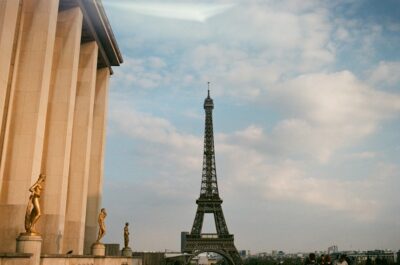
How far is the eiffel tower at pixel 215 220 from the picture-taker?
92062mm

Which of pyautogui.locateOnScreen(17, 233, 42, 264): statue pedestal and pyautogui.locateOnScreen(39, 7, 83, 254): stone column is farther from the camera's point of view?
pyautogui.locateOnScreen(39, 7, 83, 254): stone column

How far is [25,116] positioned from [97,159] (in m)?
Result: 14.3

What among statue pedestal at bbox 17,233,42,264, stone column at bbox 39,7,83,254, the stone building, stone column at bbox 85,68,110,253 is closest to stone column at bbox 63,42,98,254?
the stone building

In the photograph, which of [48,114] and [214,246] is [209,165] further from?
[48,114]

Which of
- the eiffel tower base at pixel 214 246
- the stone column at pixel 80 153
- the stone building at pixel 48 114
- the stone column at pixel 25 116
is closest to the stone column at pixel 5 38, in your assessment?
the stone building at pixel 48 114

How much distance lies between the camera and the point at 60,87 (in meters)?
25.5

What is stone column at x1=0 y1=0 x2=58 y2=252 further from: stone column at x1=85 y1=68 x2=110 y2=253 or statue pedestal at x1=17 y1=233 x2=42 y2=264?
stone column at x1=85 y1=68 x2=110 y2=253

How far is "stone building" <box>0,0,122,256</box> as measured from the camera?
19578 mm

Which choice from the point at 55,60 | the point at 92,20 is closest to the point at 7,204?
the point at 55,60

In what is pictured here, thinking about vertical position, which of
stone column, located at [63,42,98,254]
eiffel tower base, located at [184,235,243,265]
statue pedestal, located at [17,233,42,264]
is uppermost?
stone column, located at [63,42,98,254]

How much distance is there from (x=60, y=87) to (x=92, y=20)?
773 centimetres

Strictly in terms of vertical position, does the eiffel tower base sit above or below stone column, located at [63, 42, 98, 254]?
below

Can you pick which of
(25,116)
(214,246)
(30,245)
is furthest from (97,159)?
(214,246)

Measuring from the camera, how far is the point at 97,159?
34.8 m
